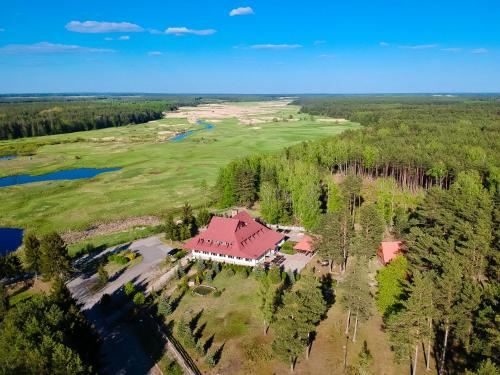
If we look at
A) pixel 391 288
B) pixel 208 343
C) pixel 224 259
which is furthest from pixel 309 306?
pixel 224 259

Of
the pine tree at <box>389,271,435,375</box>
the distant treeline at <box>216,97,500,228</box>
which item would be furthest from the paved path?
the pine tree at <box>389,271,435,375</box>

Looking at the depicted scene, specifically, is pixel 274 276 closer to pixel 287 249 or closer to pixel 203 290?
pixel 203 290

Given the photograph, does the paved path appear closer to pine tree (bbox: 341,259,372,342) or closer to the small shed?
pine tree (bbox: 341,259,372,342)

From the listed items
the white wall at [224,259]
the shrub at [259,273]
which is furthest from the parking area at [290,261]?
the shrub at [259,273]

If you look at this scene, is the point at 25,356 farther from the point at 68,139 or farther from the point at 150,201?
the point at 68,139

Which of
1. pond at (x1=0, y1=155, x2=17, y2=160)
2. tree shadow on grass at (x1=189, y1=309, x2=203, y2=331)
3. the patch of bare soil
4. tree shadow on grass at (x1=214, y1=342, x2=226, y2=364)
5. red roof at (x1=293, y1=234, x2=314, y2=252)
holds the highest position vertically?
pond at (x1=0, y1=155, x2=17, y2=160)

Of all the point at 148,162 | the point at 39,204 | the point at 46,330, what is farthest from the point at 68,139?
the point at 46,330
